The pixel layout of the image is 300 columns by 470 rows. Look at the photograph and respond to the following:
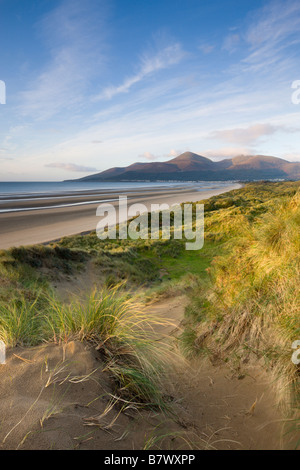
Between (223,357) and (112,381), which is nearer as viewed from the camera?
(112,381)

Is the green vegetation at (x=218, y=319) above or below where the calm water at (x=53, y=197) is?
below

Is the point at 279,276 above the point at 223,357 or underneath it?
above

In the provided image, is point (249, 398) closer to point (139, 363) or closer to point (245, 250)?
point (139, 363)

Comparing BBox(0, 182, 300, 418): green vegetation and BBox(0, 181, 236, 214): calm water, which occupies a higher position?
BBox(0, 181, 236, 214): calm water

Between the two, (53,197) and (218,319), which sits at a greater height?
(53,197)

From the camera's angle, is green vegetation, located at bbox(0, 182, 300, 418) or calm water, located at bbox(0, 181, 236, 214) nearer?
green vegetation, located at bbox(0, 182, 300, 418)

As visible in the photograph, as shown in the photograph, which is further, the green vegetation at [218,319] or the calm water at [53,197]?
the calm water at [53,197]

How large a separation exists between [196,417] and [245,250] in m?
3.51

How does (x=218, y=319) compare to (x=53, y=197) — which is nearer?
(x=218, y=319)

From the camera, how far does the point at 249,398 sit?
2740mm

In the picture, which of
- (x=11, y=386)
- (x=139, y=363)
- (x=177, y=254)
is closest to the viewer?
(x=11, y=386)

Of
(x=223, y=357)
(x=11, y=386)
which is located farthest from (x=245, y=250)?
(x=11, y=386)

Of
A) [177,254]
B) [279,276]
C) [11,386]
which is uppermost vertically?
[279,276]
